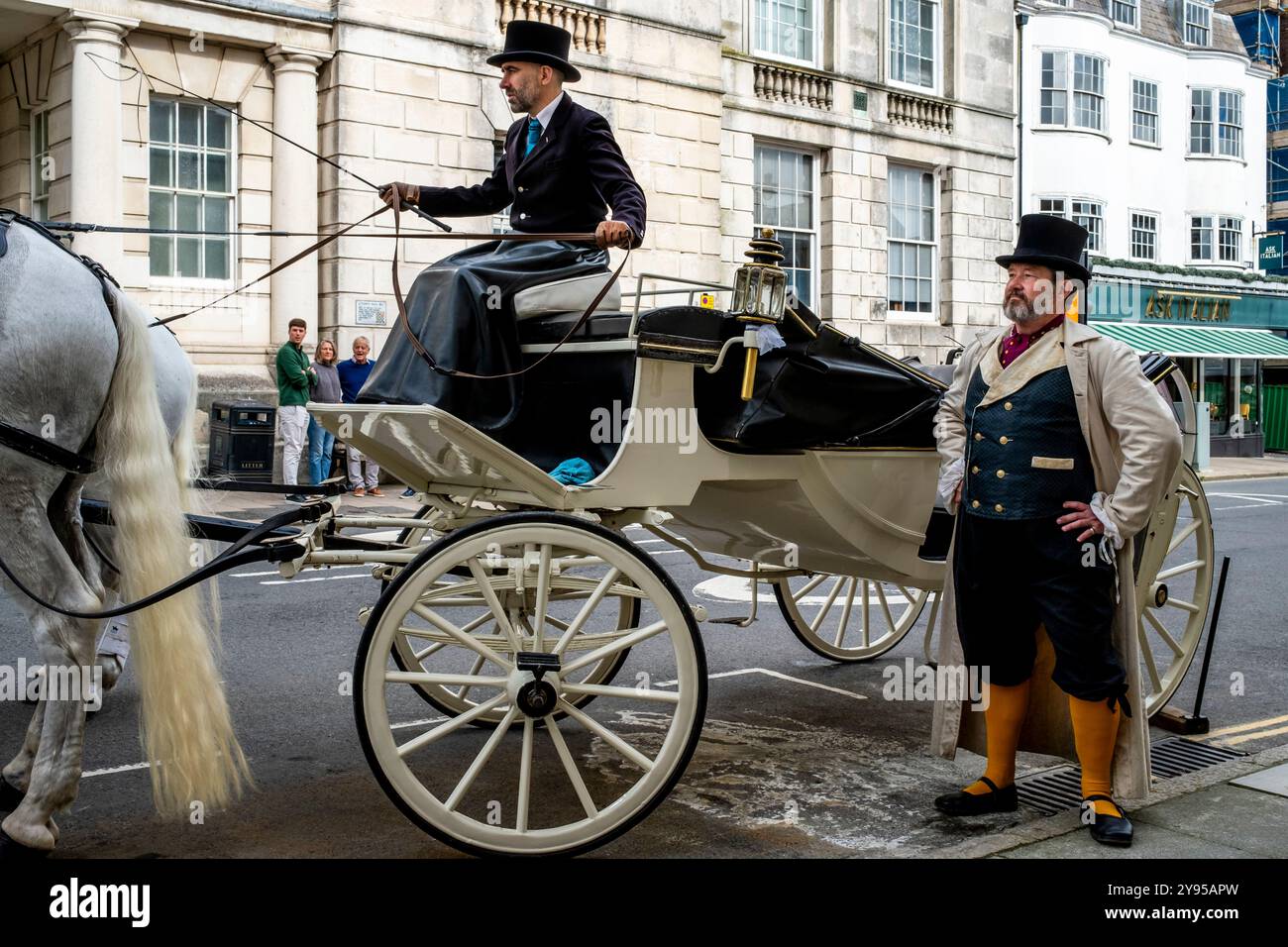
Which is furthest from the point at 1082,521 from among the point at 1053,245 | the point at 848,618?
the point at 848,618

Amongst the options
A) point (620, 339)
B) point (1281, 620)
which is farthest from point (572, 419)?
point (1281, 620)

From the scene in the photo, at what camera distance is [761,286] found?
14.5 feet

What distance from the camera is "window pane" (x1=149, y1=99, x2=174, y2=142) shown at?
15.1 meters

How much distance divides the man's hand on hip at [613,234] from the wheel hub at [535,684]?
1.43 m

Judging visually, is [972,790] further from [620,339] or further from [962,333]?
Answer: [962,333]

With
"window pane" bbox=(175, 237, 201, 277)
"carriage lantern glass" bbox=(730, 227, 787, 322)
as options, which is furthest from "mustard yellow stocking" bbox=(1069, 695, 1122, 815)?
"window pane" bbox=(175, 237, 201, 277)

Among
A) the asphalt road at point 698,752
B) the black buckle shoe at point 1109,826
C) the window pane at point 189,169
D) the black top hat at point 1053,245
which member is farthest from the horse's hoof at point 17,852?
the window pane at point 189,169

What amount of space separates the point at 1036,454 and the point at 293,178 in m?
13.4

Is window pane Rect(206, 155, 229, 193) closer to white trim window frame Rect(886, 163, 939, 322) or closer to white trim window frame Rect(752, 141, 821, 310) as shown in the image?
white trim window frame Rect(752, 141, 821, 310)

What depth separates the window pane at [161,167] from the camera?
1507 centimetres

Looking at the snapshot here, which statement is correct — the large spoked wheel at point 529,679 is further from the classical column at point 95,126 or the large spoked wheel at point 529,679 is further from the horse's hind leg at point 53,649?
the classical column at point 95,126

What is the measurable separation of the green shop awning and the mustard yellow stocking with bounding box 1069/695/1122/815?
24.5m

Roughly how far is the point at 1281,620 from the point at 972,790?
5096mm

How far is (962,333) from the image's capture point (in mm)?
23438
